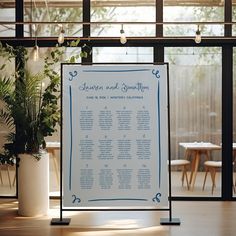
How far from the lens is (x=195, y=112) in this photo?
689 cm

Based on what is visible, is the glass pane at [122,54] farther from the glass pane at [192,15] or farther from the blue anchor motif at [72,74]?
the blue anchor motif at [72,74]

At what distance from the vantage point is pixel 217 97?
686 cm

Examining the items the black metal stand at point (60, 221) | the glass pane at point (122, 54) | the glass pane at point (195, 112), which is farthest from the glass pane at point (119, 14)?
the black metal stand at point (60, 221)

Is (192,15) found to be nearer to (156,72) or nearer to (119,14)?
(119,14)

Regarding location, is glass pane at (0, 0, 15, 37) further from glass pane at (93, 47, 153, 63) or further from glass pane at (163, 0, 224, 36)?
glass pane at (163, 0, 224, 36)

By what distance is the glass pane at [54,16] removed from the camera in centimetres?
687

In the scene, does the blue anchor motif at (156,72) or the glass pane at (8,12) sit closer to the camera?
the blue anchor motif at (156,72)

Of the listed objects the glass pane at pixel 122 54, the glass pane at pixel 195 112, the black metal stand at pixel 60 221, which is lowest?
the black metal stand at pixel 60 221

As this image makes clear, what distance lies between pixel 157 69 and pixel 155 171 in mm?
1147

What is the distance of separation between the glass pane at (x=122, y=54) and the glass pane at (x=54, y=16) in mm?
394

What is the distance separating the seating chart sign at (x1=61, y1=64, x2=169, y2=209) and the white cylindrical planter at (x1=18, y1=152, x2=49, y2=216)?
0.55 metres

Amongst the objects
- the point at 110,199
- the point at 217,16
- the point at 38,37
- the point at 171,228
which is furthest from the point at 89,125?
the point at 217,16

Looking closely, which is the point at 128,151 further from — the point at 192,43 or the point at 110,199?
the point at 192,43

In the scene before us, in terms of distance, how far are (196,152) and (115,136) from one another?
176 centimetres
